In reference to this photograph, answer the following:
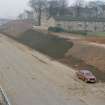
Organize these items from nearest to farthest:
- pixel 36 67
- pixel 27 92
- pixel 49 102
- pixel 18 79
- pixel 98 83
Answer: pixel 49 102 → pixel 27 92 → pixel 98 83 → pixel 18 79 → pixel 36 67

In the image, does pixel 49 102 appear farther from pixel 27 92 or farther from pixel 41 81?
pixel 41 81

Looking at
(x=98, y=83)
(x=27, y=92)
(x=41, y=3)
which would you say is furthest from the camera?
(x=41, y=3)

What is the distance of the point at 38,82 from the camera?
1731 inches

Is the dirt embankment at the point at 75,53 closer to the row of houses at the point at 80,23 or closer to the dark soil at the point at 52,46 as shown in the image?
the dark soil at the point at 52,46

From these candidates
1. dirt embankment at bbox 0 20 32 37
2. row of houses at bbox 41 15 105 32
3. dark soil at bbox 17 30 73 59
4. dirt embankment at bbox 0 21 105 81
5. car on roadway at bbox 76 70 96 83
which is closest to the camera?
car on roadway at bbox 76 70 96 83

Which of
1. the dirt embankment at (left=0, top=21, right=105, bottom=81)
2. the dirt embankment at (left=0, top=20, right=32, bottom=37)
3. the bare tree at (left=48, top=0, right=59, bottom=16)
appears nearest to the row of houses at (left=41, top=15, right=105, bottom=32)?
the dirt embankment at (left=0, top=20, right=32, bottom=37)

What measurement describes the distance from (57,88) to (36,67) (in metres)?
17.6

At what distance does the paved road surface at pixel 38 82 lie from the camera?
112ft

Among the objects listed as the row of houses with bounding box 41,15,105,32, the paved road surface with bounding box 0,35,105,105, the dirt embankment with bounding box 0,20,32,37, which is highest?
the paved road surface with bounding box 0,35,105,105

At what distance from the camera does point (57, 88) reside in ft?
131

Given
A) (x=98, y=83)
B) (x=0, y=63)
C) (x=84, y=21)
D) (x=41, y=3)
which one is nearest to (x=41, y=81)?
(x=98, y=83)

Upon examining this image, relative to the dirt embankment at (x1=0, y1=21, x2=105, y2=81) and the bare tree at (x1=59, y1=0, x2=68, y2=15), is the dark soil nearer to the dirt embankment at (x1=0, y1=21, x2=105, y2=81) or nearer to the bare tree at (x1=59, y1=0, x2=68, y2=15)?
the dirt embankment at (x1=0, y1=21, x2=105, y2=81)

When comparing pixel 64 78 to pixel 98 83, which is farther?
pixel 64 78

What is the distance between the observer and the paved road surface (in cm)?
3409
